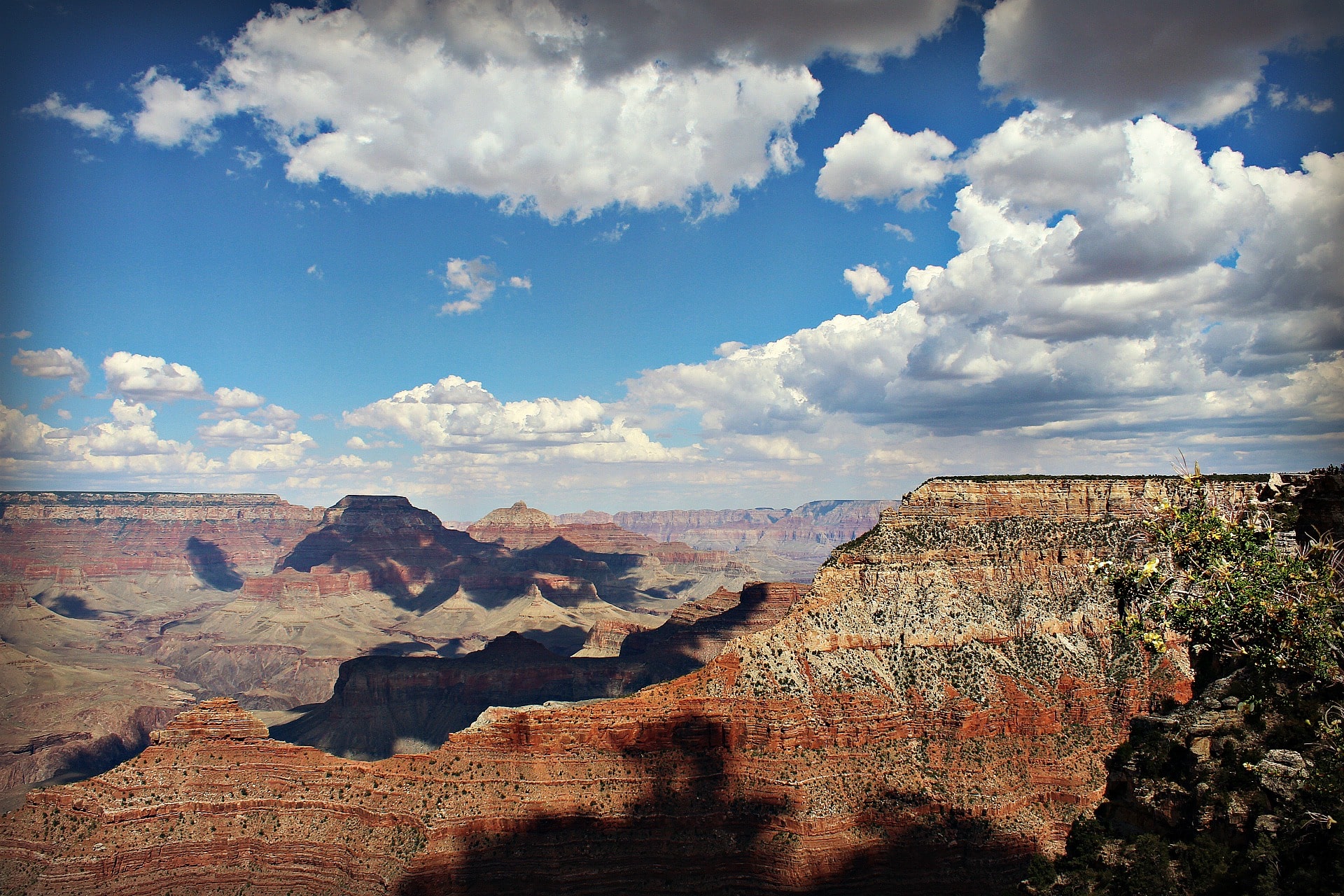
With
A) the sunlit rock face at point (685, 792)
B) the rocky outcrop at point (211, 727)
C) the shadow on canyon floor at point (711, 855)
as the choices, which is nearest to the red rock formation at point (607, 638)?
the sunlit rock face at point (685, 792)

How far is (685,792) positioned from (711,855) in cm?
435

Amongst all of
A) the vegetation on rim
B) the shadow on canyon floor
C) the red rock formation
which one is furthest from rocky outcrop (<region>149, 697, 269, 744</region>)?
the red rock formation

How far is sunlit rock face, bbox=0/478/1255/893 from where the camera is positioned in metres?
54.2

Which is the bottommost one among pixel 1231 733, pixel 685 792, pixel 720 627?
pixel 720 627

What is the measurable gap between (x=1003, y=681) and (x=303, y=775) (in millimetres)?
53068

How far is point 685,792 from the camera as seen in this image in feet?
187

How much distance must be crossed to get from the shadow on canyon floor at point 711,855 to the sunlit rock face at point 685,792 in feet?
0.37

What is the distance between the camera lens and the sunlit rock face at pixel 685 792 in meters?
54.2

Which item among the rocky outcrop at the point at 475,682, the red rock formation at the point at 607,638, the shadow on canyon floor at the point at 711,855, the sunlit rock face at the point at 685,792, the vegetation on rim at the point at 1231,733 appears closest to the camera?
the vegetation on rim at the point at 1231,733

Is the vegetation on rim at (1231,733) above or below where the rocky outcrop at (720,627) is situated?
above

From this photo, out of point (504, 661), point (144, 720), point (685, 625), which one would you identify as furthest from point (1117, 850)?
point (144, 720)

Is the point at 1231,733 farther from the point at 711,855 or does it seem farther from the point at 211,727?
the point at 211,727

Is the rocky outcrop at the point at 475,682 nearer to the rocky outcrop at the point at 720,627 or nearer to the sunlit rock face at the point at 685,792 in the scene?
the rocky outcrop at the point at 720,627

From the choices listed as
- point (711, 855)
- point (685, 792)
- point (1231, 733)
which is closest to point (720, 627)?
point (685, 792)
